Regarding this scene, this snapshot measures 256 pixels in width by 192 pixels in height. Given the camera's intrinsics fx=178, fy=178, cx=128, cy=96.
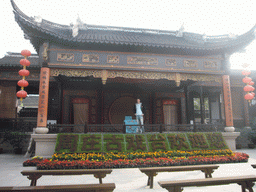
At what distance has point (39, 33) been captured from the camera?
7.72 metres

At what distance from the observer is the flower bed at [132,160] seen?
6.21 m

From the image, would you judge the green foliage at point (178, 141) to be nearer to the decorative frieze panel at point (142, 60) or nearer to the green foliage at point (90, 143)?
the green foliage at point (90, 143)

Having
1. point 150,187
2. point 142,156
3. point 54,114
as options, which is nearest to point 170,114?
point 142,156

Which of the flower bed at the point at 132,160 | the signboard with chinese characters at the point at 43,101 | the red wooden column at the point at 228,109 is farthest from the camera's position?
the red wooden column at the point at 228,109

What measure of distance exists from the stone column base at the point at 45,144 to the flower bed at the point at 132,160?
699mm

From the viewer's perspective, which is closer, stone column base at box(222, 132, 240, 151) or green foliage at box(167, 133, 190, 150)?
green foliage at box(167, 133, 190, 150)

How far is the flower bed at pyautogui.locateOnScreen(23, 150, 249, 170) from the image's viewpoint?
621 centimetres

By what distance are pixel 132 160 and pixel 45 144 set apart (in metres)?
3.73

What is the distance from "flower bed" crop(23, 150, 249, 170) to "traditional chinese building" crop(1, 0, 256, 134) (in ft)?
6.42

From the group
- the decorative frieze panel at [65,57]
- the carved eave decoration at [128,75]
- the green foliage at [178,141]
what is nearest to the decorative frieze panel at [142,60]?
the carved eave decoration at [128,75]

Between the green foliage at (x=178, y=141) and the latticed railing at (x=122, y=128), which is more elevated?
the latticed railing at (x=122, y=128)

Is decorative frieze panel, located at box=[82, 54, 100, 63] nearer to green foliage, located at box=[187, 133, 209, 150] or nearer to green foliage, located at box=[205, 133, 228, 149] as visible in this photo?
green foliage, located at box=[187, 133, 209, 150]

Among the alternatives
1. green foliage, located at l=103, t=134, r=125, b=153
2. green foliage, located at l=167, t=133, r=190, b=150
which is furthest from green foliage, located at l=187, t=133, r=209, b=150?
green foliage, located at l=103, t=134, r=125, b=153

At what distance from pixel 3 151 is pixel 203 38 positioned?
564 inches
